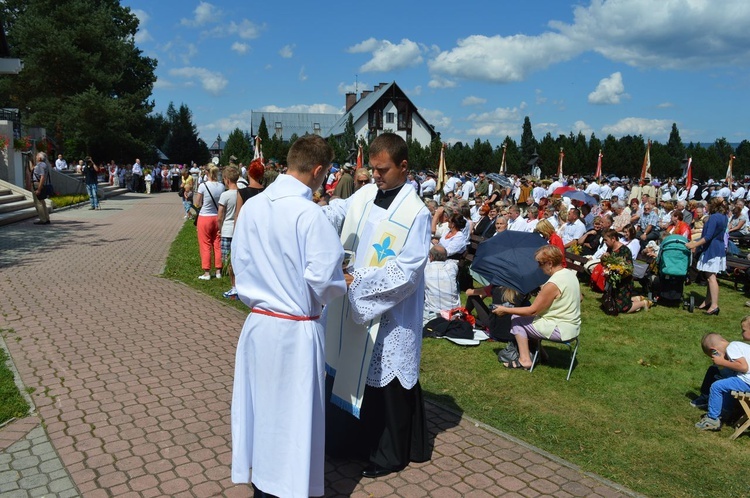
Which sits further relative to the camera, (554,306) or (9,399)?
(554,306)

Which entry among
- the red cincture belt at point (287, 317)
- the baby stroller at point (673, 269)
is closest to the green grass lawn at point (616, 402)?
the baby stroller at point (673, 269)

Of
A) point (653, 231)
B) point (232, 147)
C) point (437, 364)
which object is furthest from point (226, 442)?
point (232, 147)

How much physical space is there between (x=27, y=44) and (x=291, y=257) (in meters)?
39.8

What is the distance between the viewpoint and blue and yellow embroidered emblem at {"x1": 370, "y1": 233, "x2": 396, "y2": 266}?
3816 mm

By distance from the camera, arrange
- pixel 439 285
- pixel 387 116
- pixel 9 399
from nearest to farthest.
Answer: pixel 9 399, pixel 439 285, pixel 387 116

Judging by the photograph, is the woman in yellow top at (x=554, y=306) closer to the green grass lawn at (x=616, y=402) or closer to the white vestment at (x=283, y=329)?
the green grass lawn at (x=616, y=402)

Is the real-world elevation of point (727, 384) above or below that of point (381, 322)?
below

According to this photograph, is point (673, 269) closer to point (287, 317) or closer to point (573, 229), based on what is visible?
point (573, 229)

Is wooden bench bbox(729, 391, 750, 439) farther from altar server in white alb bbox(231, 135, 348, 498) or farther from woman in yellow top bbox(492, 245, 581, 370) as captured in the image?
altar server in white alb bbox(231, 135, 348, 498)

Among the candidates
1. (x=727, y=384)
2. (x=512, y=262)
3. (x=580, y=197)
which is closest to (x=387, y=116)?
(x=580, y=197)

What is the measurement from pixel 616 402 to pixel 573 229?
23.7 ft

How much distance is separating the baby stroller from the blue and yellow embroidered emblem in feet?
24.1

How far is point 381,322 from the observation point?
3.88m

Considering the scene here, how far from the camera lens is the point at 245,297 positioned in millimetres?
3250
